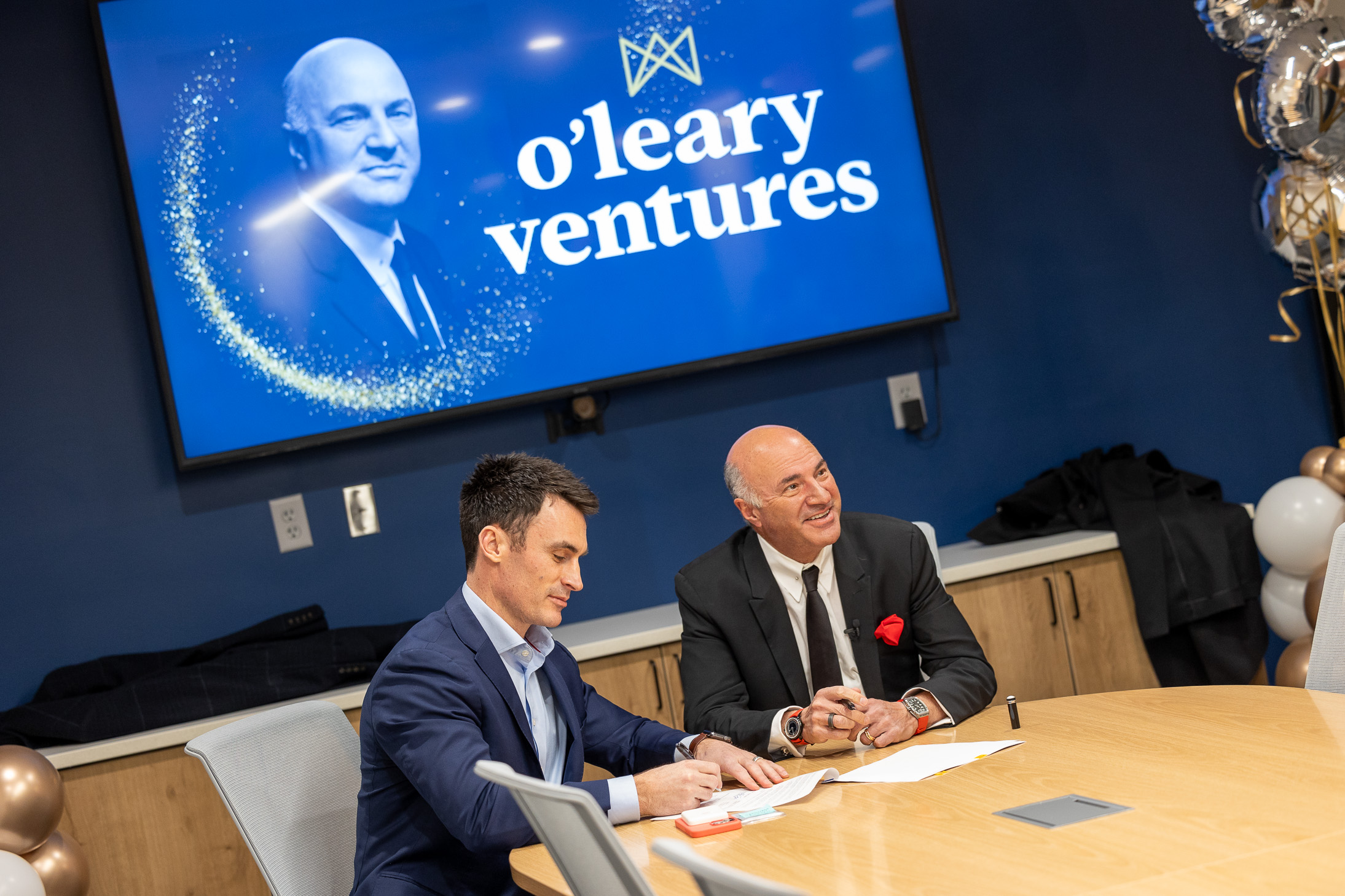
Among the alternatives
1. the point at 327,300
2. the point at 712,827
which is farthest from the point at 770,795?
the point at 327,300

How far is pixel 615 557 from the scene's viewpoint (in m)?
4.00

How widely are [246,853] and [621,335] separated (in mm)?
1950

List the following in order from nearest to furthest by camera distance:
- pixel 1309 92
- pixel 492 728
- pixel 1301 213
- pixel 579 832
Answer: pixel 579 832 < pixel 492 728 < pixel 1309 92 < pixel 1301 213

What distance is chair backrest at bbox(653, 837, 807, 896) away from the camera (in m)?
0.91

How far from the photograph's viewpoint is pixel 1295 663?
3.34 meters

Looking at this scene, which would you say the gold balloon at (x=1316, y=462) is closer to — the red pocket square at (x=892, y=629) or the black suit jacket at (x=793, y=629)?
the black suit jacket at (x=793, y=629)

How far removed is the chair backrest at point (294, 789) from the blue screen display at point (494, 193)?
1.66m

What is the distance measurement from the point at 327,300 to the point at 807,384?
1660 millimetres

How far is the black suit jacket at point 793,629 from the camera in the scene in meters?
2.54

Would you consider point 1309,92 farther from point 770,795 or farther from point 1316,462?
point 770,795

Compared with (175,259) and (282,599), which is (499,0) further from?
(282,599)

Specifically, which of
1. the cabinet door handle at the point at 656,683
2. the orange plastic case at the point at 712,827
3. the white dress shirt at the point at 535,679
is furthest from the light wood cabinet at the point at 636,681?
the orange plastic case at the point at 712,827

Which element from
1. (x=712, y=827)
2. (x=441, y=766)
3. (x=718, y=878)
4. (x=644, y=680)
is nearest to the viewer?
(x=718, y=878)

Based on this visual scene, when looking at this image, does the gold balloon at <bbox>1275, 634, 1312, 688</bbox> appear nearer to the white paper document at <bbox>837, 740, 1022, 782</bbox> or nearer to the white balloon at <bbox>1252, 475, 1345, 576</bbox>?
the white balloon at <bbox>1252, 475, 1345, 576</bbox>
